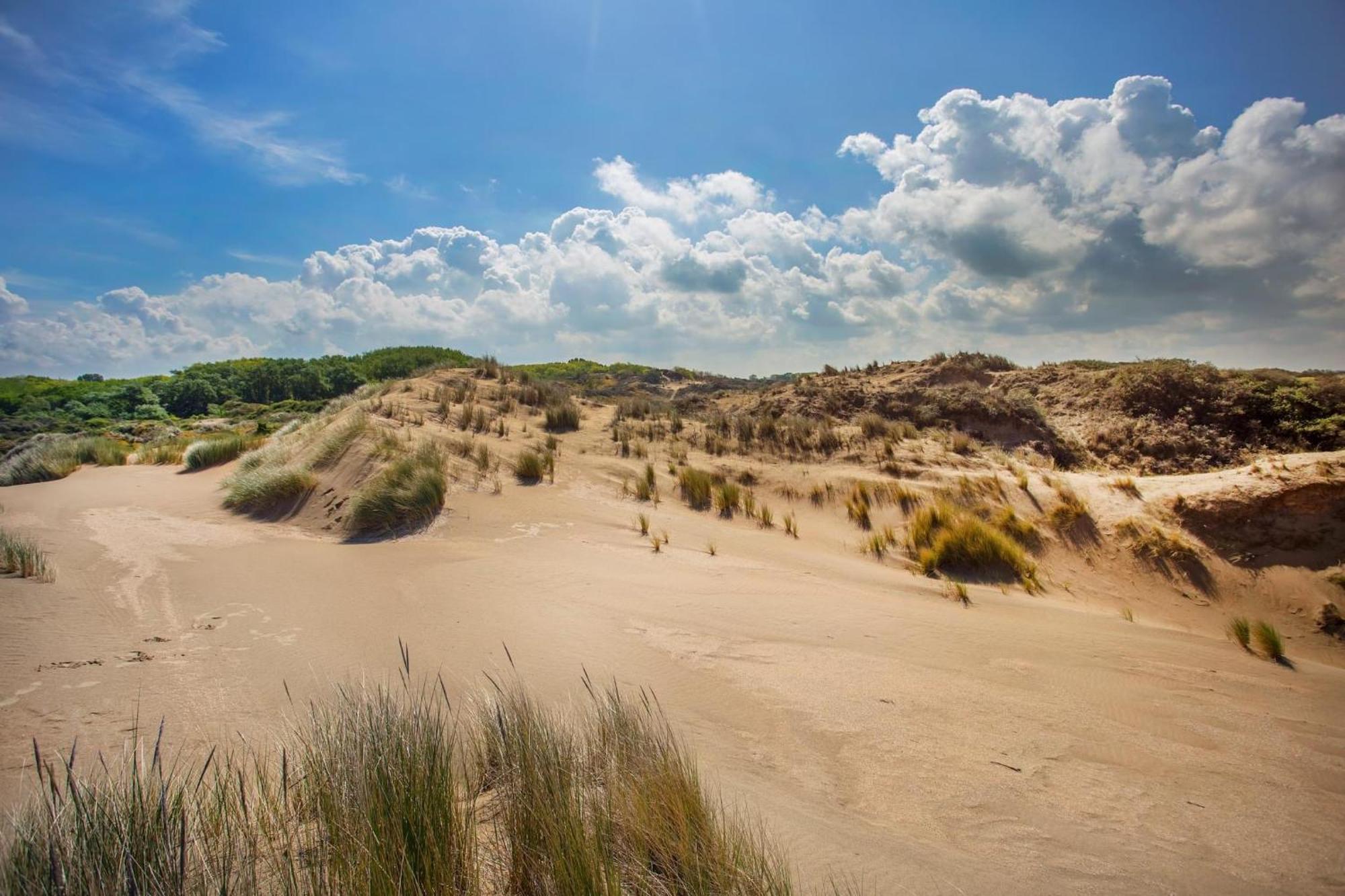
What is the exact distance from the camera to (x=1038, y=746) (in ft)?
9.23

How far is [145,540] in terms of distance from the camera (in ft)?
20.0

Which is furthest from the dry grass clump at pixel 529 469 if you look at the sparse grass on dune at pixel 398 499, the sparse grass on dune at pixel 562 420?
the sparse grass on dune at pixel 562 420

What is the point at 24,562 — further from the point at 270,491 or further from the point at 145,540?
the point at 270,491

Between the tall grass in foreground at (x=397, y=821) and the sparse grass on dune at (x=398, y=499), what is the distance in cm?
495

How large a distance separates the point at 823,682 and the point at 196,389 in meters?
35.9

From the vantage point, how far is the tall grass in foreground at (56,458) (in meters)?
11.6

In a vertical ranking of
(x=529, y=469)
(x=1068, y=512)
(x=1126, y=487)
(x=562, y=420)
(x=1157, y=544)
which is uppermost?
(x=562, y=420)

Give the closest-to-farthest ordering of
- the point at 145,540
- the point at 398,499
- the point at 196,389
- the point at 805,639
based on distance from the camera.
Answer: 1. the point at 805,639
2. the point at 145,540
3. the point at 398,499
4. the point at 196,389

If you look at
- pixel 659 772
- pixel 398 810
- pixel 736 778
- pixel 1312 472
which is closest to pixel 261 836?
pixel 398 810

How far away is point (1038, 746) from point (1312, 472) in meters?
7.40

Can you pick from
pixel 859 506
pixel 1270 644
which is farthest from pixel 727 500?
pixel 1270 644

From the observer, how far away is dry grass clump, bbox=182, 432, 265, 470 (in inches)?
457

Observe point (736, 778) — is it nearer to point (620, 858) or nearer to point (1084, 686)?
point (620, 858)

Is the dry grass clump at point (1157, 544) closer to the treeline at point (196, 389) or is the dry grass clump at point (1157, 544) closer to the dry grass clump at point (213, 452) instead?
the dry grass clump at point (213, 452)
